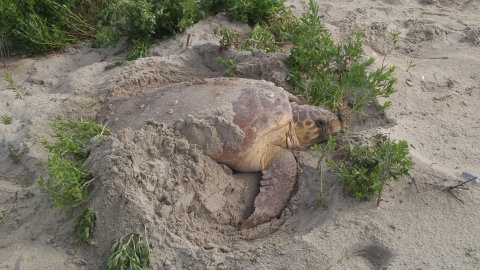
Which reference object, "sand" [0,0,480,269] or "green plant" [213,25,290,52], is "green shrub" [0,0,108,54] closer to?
"sand" [0,0,480,269]

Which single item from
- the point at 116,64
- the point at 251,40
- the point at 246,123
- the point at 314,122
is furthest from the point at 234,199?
the point at 116,64

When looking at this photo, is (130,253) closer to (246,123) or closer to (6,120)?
(246,123)

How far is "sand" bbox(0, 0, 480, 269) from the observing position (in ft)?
7.36

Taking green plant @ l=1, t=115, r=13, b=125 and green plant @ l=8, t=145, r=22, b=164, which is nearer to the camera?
green plant @ l=8, t=145, r=22, b=164

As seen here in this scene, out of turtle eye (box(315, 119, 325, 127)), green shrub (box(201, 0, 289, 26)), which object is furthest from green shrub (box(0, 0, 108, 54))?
turtle eye (box(315, 119, 325, 127))

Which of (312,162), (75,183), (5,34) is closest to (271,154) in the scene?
(312,162)

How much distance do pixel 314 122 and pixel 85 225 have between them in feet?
5.91

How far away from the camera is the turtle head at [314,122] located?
3.21 meters

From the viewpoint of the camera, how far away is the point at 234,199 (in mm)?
2758

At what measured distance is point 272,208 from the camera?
2645 millimetres

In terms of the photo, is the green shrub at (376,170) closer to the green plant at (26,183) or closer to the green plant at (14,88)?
the green plant at (26,183)

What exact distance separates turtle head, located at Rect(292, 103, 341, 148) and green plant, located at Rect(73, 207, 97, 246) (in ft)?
5.37

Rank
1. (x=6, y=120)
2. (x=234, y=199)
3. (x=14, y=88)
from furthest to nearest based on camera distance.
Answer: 1. (x=14, y=88)
2. (x=6, y=120)
3. (x=234, y=199)

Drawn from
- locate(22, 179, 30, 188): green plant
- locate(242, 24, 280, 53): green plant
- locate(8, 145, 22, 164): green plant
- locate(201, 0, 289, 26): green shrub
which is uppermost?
locate(201, 0, 289, 26): green shrub
